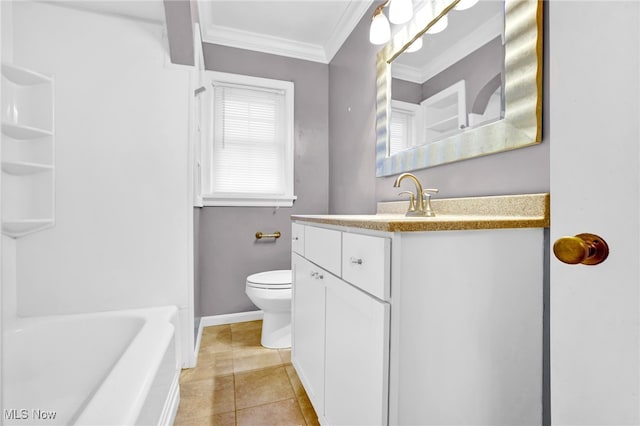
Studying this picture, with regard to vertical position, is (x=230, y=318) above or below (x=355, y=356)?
below

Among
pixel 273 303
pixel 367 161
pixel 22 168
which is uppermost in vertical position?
pixel 367 161

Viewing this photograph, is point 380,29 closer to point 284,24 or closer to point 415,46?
point 415,46

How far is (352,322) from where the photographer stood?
93 cm

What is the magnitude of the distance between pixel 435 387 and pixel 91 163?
1.90m

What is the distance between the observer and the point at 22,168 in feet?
4.67

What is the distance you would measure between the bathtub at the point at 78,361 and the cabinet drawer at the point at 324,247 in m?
0.67

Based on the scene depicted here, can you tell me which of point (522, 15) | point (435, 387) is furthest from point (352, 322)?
point (522, 15)

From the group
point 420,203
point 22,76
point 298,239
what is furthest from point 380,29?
point 22,76

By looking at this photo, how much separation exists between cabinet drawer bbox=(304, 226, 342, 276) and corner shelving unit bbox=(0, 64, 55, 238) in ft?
4.44

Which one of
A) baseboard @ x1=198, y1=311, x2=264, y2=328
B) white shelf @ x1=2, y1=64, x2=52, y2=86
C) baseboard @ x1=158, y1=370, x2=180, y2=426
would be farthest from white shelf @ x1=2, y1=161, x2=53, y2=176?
baseboard @ x1=198, y1=311, x2=264, y2=328
